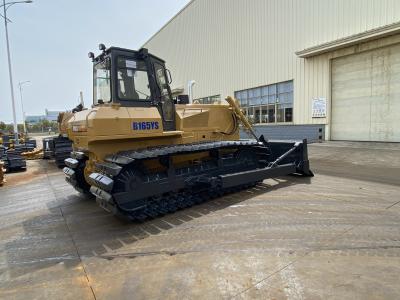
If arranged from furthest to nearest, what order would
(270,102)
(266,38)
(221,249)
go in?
1. (270,102)
2. (266,38)
3. (221,249)

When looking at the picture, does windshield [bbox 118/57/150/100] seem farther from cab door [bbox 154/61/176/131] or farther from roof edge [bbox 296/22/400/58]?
roof edge [bbox 296/22/400/58]

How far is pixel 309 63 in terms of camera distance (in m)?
15.8

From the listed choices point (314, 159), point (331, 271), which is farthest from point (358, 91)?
point (331, 271)

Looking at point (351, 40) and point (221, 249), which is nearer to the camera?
point (221, 249)

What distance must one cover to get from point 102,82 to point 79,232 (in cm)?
279

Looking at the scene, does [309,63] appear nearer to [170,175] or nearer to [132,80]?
[132,80]

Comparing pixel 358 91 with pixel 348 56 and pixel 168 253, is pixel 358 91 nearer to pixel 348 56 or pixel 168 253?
pixel 348 56

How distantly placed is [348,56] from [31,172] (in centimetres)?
1484

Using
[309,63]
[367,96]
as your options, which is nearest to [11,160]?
[309,63]

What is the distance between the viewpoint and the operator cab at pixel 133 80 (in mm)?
5363

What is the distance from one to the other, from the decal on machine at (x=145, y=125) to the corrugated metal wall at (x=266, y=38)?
38.3 ft

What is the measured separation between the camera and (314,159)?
11023 mm

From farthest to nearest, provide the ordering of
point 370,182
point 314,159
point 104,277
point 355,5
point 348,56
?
point 348,56 → point 355,5 → point 314,159 → point 370,182 → point 104,277

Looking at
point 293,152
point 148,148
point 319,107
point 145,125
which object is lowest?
point 293,152
